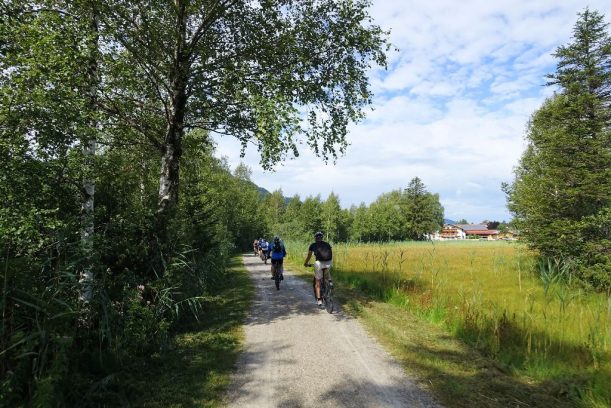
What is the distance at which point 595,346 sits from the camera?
6484 millimetres

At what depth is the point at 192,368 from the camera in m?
6.42

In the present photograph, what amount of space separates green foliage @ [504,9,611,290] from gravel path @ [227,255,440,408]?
1103 centimetres

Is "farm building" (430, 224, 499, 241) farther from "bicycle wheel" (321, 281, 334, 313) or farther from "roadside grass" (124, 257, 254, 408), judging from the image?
"roadside grass" (124, 257, 254, 408)

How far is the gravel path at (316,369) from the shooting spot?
5211 millimetres

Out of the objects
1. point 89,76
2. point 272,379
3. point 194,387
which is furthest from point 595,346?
point 89,76

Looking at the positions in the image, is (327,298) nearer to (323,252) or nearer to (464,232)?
(323,252)

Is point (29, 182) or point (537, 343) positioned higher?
point (29, 182)

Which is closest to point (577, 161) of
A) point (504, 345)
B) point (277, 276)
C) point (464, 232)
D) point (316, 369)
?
point (504, 345)

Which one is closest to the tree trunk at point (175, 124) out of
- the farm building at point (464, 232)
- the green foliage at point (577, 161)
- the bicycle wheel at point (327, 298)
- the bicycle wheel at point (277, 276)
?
the bicycle wheel at point (327, 298)

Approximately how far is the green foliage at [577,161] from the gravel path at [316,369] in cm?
1103

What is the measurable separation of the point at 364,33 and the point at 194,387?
1112 cm

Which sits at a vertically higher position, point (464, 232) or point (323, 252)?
point (464, 232)

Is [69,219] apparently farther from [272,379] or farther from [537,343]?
[537,343]

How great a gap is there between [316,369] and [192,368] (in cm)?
224
